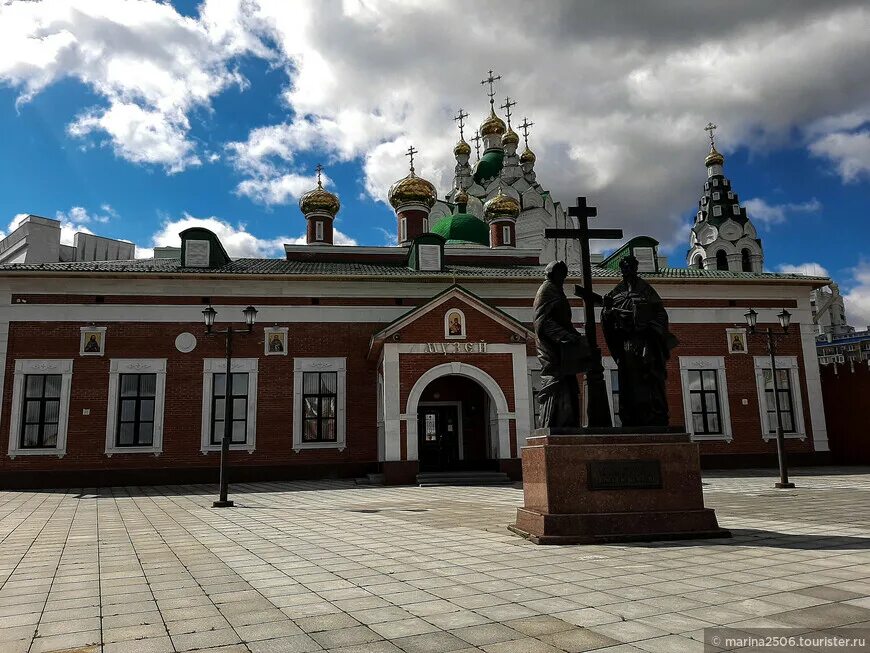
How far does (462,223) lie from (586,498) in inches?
1036

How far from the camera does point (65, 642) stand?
4.16 metres

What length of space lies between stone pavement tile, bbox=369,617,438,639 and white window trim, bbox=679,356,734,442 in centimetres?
2061

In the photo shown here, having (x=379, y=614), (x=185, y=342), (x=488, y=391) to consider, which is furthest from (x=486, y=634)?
(x=185, y=342)

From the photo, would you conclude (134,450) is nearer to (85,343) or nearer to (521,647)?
(85,343)

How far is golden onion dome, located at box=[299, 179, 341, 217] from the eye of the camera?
96.3 feet

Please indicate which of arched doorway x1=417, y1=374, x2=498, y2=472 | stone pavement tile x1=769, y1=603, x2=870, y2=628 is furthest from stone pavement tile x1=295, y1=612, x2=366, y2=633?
arched doorway x1=417, y1=374, x2=498, y2=472

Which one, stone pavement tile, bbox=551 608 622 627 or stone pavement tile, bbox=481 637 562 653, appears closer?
stone pavement tile, bbox=481 637 562 653

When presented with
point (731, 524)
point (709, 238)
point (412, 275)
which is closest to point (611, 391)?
point (412, 275)

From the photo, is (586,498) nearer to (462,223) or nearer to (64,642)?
(64,642)

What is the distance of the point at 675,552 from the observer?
672 centimetres

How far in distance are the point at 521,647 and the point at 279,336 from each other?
62.0ft

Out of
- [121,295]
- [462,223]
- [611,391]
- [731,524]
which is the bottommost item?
[731,524]

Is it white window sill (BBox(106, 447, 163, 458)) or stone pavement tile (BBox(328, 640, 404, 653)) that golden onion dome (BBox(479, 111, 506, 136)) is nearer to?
white window sill (BBox(106, 447, 163, 458))

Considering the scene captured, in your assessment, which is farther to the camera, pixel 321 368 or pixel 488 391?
pixel 321 368
